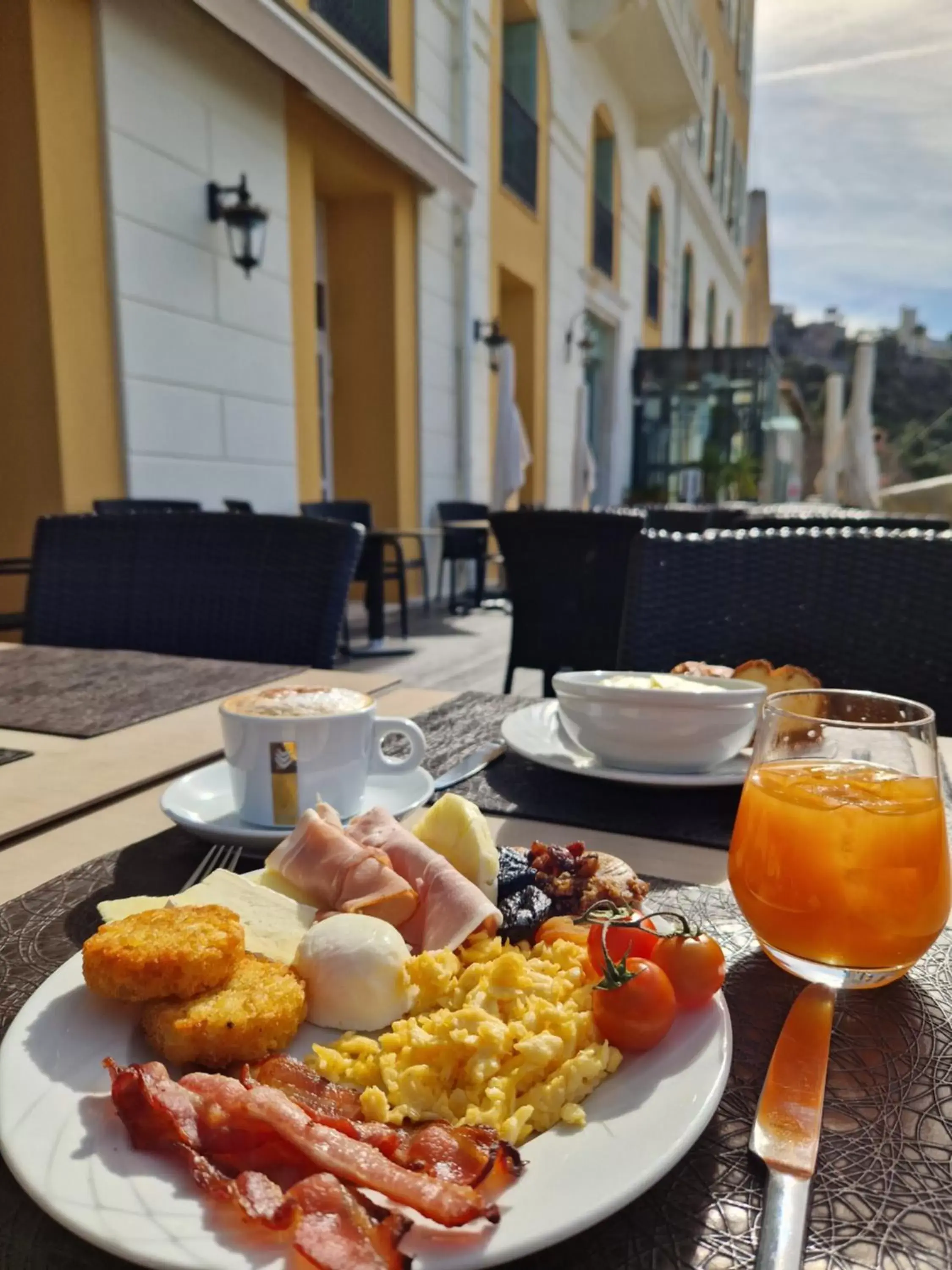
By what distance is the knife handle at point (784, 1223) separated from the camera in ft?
1.05

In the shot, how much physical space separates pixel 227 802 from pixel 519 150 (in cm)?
947

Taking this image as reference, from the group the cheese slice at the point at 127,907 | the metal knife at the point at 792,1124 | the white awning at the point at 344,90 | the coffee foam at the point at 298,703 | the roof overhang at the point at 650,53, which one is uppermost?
the roof overhang at the point at 650,53

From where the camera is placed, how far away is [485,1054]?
1.37 ft

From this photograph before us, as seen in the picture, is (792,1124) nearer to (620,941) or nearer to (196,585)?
(620,941)

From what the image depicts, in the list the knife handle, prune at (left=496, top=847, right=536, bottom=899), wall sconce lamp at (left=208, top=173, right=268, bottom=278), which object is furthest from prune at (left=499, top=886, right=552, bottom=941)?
wall sconce lamp at (left=208, top=173, right=268, bottom=278)

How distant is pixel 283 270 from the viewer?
5.45m

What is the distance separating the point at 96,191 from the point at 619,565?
3109 millimetres

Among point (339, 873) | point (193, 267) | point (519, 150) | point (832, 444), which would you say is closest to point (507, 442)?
point (519, 150)

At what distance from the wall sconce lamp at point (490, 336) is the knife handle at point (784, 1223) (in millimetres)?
8015

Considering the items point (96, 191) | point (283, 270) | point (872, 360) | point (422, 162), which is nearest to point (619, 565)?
point (96, 191)

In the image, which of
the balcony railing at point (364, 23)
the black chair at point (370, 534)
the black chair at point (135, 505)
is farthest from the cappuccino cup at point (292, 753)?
the balcony railing at point (364, 23)

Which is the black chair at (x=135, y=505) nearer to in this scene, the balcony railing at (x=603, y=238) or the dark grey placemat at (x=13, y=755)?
the dark grey placemat at (x=13, y=755)

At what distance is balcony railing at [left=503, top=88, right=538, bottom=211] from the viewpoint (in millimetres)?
8531

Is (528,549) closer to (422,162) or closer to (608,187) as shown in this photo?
(422,162)
